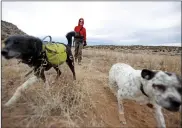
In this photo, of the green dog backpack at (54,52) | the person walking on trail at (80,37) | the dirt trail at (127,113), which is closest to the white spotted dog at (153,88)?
the dirt trail at (127,113)

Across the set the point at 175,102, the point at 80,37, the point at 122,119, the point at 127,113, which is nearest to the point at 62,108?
the point at 122,119

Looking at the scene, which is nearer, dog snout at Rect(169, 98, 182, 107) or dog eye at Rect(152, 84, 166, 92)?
dog snout at Rect(169, 98, 182, 107)

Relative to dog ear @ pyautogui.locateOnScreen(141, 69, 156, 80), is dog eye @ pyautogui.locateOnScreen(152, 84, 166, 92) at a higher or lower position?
lower

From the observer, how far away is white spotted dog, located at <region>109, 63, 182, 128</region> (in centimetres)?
350

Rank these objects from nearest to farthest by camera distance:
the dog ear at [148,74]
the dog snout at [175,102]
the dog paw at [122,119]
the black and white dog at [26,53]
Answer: the dog snout at [175,102] → the dog ear at [148,74] → the black and white dog at [26,53] → the dog paw at [122,119]

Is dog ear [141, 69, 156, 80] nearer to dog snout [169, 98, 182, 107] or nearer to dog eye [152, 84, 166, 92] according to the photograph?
dog eye [152, 84, 166, 92]

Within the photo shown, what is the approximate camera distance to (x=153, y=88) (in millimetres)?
3812

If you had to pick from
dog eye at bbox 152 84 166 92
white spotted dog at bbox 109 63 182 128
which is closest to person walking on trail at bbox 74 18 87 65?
white spotted dog at bbox 109 63 182 128

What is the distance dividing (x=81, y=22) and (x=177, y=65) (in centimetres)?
447

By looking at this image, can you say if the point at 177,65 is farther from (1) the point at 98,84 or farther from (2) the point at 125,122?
(2) the point at 125,122

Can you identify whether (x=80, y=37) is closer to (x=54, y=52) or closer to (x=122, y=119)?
(x=54, y=52)

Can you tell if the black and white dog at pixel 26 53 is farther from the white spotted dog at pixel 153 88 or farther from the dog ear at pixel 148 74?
the dog ear at pixel 148 74

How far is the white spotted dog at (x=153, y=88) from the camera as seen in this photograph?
3502 millimetres

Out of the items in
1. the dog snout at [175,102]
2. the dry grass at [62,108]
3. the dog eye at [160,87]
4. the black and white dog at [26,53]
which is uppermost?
the black and white dog at [26,53]
